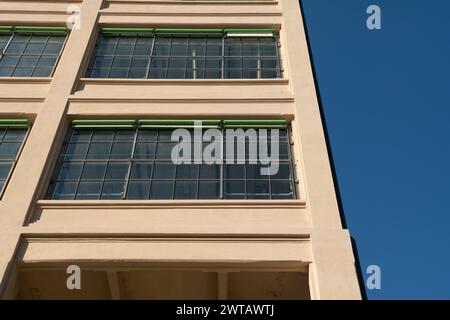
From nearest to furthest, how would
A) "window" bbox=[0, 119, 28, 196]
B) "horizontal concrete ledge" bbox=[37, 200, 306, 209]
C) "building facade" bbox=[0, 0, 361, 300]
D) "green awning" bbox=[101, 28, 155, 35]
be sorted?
"building facade" bbox=[0, 0, 361, 300] → "horizontal concrete ledge" bbox=[37, 200, 306, 209] → "window" bbox=[0, 119, 28, 196] → "green awning" bbox=[101, 28, 155, 35]

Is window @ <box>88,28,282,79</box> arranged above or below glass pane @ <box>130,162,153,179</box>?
above

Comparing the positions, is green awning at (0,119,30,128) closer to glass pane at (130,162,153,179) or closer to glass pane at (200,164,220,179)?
glass pane at (130,162,153,179)

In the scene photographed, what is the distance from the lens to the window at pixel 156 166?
32.3ft

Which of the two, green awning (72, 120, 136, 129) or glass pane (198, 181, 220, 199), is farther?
green awning (72, 120, 136, 129)

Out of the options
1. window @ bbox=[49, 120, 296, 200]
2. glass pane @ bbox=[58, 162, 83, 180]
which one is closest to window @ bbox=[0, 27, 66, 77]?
window @ bbox=[49, 120, 296, 200]

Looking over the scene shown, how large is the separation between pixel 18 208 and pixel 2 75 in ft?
17.4

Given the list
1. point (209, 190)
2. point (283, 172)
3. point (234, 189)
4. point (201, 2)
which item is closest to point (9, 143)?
point (209, 190)

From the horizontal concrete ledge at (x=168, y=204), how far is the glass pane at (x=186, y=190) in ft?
1.39

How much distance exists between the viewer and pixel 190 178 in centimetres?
1012

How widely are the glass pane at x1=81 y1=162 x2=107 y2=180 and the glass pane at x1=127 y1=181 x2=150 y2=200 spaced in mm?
750

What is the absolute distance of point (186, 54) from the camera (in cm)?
1384

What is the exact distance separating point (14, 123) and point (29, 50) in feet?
11.3

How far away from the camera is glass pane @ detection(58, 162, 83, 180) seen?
10.2m

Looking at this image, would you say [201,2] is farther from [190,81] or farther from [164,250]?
[164,250]
